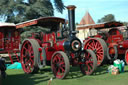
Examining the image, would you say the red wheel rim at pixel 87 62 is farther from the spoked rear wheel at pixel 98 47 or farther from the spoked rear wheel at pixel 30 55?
the spoked rear wheel at pixel 98 47

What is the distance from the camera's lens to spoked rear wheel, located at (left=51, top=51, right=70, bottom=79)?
17.7ft

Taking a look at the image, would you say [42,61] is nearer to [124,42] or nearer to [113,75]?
[113,75]

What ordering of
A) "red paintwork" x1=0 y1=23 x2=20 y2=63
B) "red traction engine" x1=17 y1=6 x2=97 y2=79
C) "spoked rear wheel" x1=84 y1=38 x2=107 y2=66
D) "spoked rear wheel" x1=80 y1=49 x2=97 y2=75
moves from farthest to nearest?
1. "red paintwork" x1=0 y1=23 x2=20 y2=63
2. "spoked rear wheel" x1=84 y1=38 x2=107 y2=66
3. "spoked rear wheel" x1=80 y1=49 x2=97 y2=75
4. "red traction engine" x1=17 y1=6 x2=97 y2=79

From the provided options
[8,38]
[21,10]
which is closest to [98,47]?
[8,38]

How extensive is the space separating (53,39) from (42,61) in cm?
88

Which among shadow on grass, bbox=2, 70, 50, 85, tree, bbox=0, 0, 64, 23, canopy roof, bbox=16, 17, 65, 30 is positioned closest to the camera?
shadow on grass, bbox=2, 70, 50, 85

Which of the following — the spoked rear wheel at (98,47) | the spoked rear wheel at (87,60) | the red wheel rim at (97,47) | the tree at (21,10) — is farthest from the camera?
the tree at (21,10)

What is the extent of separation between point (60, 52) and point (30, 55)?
176cm

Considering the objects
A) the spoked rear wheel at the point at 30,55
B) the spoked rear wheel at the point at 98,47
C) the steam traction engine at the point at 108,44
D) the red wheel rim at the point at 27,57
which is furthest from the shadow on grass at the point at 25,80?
the steam traction engine at the point at 108,44

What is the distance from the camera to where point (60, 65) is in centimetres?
570

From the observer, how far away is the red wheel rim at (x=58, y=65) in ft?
18.6

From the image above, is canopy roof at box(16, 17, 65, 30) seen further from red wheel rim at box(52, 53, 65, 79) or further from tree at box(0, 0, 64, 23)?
tree at box(0, 0, 64, 23)

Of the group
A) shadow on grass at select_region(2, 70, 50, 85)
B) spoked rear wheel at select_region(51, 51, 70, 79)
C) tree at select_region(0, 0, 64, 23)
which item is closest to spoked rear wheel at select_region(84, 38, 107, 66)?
spoked rear wheel at select_region(51, 51, 70, 79)

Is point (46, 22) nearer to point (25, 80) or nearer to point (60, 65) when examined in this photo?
point (60, 65)
